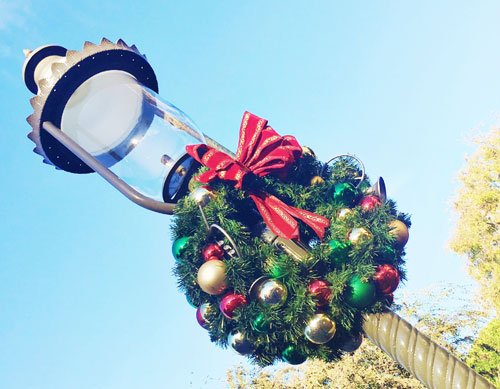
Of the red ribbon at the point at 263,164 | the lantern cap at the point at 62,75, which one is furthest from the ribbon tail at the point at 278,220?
the lantern cap at the point at 62,75

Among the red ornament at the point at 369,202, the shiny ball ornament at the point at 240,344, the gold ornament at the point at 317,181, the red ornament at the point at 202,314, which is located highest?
the gold ornament at the point at 317,181

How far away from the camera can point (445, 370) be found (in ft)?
9.77

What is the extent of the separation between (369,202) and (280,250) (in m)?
0.89

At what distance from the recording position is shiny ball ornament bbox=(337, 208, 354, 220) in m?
3.62

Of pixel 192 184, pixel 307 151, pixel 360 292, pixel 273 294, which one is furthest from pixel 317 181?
pixel 273 294

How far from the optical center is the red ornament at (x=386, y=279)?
10.7 feet

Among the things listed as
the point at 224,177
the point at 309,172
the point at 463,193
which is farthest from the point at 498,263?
the point at 224,177

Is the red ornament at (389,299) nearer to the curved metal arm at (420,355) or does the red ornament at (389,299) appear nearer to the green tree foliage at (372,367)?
the curved metal arm at (420,355)

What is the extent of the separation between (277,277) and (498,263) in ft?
41.5

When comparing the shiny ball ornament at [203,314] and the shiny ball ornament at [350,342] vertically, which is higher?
the shiny ball ornament at [350,342]

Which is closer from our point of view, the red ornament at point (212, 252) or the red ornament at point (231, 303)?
the red ornament at point (231, 303)

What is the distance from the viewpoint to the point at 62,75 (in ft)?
12.9

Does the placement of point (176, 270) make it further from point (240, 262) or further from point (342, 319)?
point (342, 319)

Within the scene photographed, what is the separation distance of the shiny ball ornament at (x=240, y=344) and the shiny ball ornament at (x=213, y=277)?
372 mm
